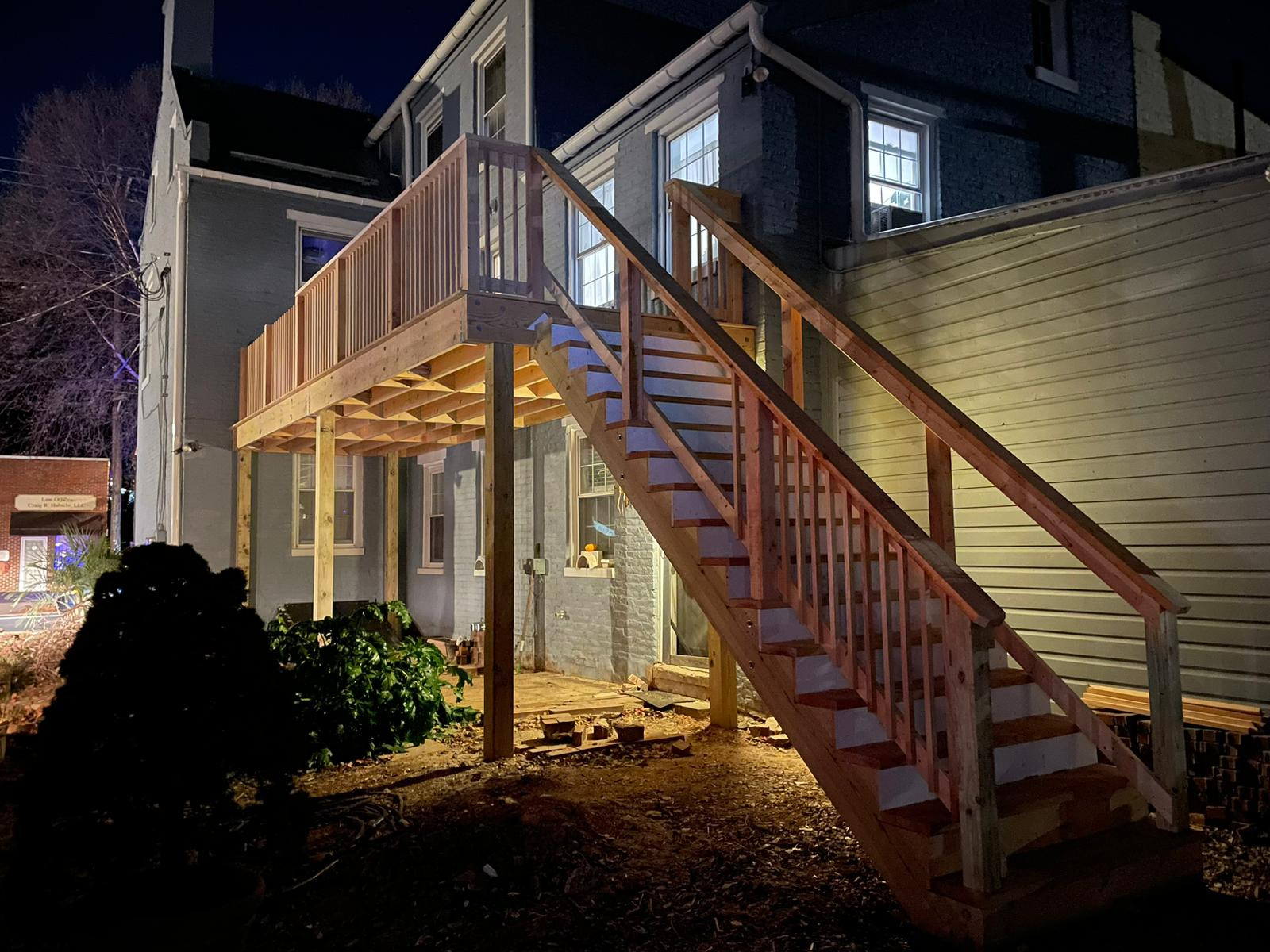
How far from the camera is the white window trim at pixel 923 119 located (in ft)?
28.8

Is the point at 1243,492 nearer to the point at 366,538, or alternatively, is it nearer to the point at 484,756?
the point at 484,756

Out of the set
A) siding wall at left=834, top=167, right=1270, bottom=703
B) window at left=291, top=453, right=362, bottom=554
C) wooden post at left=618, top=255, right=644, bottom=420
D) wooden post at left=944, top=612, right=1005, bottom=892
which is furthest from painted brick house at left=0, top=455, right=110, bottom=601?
wooden post at left=944, top=612, right=1005, bottom=892

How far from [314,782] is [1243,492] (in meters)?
6.00

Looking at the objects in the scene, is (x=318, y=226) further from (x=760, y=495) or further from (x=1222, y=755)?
(x=1222, y=755)

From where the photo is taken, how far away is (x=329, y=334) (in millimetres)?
9250

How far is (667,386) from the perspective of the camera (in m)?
6.00

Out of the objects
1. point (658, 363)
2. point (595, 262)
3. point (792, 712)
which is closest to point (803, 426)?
point (792, 712)

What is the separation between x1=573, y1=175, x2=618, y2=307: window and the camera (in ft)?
34.4

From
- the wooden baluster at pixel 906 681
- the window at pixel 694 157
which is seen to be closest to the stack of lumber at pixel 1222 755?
the wooden baluster at pixel 906 681

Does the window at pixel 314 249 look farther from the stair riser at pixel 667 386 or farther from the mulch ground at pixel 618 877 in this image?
the mulch ground at pixel 618 877

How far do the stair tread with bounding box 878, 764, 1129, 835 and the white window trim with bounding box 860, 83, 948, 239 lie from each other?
6289 millimetres

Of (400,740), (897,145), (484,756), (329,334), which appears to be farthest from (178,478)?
(897,145)

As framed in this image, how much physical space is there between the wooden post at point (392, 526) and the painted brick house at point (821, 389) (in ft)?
0.22

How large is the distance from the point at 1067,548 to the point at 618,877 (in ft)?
8.83
